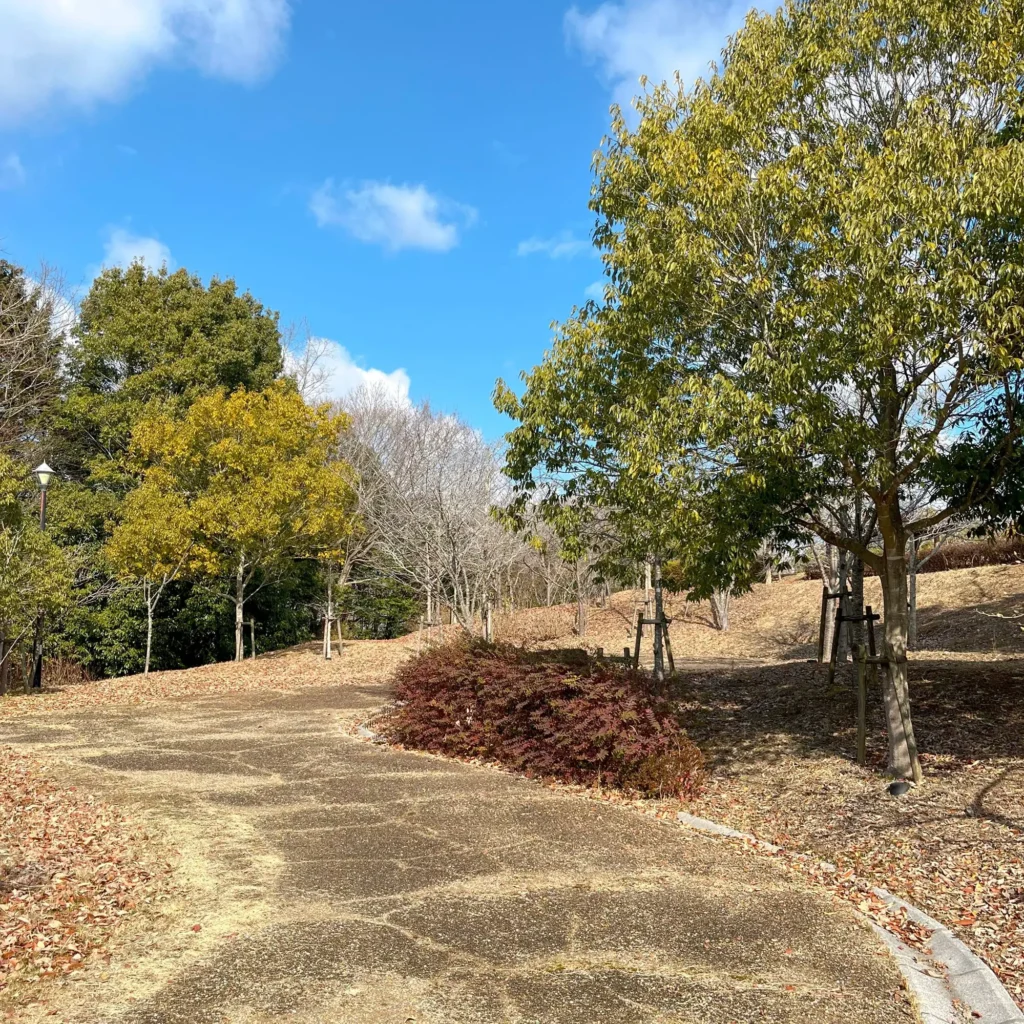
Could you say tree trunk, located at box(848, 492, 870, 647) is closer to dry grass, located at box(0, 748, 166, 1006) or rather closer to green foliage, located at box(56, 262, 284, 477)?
dry grass, located at box(0, 748, 166, 1006)

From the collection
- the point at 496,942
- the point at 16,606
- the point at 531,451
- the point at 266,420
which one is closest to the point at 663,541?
the point at 531,451

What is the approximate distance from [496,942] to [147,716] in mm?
9981

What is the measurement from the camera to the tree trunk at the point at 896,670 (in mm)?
7520

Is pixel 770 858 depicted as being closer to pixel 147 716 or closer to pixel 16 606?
pixel 147 716

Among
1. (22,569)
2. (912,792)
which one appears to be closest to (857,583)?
(912,792)

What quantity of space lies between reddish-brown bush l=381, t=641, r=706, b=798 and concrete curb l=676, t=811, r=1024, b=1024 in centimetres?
310

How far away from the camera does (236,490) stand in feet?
64.3

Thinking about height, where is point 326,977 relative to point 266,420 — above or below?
below

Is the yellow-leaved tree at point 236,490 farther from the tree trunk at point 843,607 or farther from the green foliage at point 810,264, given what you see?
the green foliage at point 810,264

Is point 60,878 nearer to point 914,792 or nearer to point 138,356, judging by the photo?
point 914,792

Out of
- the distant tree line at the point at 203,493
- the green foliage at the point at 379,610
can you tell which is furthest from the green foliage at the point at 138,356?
the green foliage at the point at 379,610

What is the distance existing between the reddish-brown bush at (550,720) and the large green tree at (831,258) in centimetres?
200

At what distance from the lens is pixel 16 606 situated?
13.7 meters

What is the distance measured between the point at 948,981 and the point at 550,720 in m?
4.66
